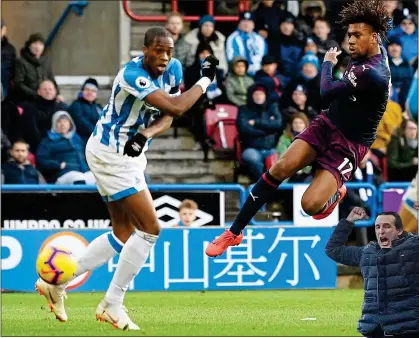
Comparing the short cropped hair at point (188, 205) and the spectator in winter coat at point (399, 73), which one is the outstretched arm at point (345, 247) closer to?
the short cropped hair at point (188, 205)

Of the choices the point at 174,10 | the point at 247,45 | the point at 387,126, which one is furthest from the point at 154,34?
the point at 174,10

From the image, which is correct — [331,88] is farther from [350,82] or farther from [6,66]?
[6,66]

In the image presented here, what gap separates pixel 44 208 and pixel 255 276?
272 centimetres

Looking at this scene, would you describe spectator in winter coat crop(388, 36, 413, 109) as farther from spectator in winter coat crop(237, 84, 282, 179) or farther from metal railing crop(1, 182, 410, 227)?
metal railing crop(1, 182, 410, 227)

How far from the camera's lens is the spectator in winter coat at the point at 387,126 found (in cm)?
1822

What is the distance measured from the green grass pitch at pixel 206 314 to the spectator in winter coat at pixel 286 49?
4818 millimetres

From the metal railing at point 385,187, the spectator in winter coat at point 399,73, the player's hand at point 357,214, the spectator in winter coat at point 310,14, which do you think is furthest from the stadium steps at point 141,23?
the player's hand at point 357,214

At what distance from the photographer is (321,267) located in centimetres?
1556

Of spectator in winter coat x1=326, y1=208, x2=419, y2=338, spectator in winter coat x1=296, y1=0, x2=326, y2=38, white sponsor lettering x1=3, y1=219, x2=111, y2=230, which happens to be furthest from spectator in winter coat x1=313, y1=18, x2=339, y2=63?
spectator in winter coat x1=326, y1=208, x2=419, y2=338

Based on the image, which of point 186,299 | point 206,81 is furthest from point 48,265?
point 186,299

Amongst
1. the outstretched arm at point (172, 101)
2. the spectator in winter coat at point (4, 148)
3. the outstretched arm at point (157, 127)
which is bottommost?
the spectator in winter coat at point (4, 148)

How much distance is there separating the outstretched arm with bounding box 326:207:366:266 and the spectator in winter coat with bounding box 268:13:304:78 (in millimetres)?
8901

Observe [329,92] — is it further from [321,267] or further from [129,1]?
[129,1]

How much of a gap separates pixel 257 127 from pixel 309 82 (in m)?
1.33
